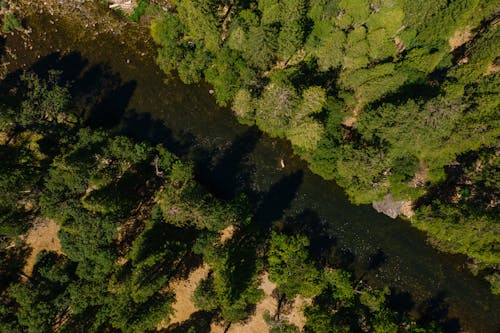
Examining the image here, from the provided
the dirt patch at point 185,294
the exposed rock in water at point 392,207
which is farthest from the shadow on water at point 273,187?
the dirt patch at point 185,294

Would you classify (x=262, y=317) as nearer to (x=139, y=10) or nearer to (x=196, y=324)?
(x=196, y=324)

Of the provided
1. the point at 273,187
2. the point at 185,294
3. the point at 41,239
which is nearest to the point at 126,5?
the point at 273,187

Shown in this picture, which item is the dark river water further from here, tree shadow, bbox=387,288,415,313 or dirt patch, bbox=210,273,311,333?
dirt patch, bbox=210,273,311,333

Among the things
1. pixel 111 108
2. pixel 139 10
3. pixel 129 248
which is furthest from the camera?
pixel 139 10

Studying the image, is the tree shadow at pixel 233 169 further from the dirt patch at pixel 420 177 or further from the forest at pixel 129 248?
the dirt patch at pixel 420 177

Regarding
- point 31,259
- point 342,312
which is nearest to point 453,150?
point 342,312

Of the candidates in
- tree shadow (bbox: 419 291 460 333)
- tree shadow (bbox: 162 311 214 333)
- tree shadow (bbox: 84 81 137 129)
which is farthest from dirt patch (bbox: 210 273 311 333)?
tree shadow (bbox: 84 81 137 129)
